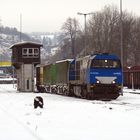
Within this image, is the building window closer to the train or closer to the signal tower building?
the signal tower building

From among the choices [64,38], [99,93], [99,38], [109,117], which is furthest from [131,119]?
[64,38]

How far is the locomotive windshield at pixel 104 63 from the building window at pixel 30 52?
27209 millimetres

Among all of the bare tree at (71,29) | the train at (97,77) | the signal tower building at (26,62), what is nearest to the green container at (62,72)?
the train at (97,77)

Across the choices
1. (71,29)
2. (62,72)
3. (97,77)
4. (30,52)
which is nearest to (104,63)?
(97,77)

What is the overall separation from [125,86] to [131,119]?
2214 inches

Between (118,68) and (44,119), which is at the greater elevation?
(118,68)

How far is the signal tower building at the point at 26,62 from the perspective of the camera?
206 feet

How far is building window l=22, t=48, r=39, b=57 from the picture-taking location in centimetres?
6425

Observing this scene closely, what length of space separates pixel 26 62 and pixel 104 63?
27218mm

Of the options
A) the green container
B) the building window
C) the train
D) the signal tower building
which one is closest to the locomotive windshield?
the train

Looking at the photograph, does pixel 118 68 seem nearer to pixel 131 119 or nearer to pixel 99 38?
pixel 131 119

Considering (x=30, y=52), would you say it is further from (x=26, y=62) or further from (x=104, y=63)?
(x=104, y=63)

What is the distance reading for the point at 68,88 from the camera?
45.9 meters

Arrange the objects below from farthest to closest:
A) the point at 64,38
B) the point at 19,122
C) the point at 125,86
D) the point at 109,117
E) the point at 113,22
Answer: the point at 64,38 < the point at 113,22 < the point at 125,86 < the point at 109,117 < the point at 19,122
